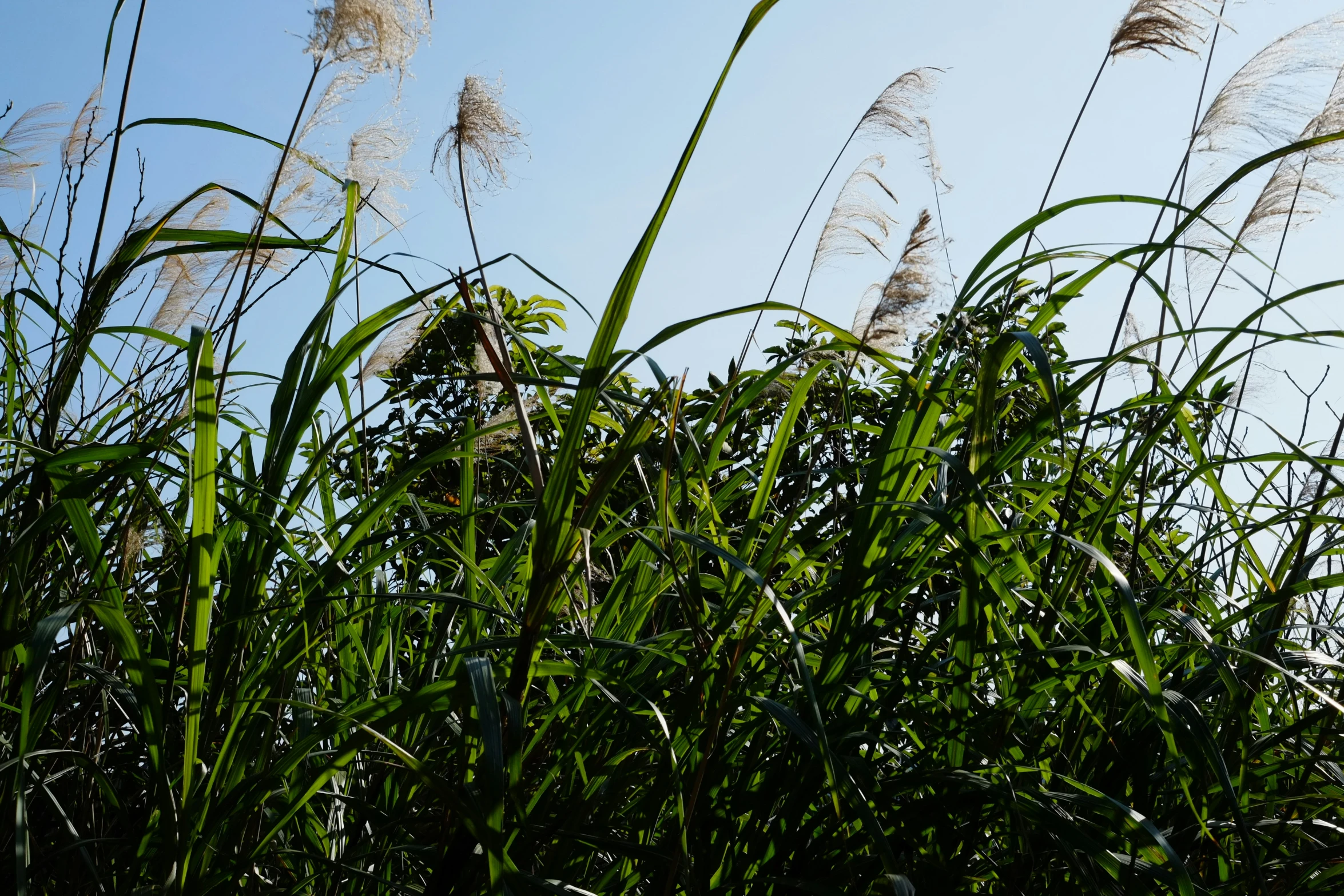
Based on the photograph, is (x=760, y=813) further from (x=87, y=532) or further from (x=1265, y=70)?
(x=1265, y=70)

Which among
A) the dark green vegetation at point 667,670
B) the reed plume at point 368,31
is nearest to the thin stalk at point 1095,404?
the dark green vegetation at point 667,670

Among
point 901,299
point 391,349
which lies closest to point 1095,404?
point 901,299

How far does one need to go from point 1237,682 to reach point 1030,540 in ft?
1.85

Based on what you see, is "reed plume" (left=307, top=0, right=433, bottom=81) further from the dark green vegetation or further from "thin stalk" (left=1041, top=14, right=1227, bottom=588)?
"thin stalk" (left=1041, top=14, right=1227, bottom=588)

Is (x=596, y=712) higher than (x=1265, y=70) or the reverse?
the reverse

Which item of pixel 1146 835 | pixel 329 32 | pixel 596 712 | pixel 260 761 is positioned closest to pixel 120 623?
pixel 260 761

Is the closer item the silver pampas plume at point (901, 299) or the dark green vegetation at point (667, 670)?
the dark green vegetation at point (667, 670)

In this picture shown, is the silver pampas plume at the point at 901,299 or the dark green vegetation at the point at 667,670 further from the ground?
the silver pampas plume at the point at 901,299

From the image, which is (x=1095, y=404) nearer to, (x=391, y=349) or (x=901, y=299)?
(x=901, y=299)

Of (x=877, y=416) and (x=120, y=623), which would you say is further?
(x=877, y=416)

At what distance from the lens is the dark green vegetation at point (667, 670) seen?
1.00 metres

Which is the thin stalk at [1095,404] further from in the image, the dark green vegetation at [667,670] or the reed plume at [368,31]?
the reed plume at [368,31]

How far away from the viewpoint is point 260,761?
3.64 feet

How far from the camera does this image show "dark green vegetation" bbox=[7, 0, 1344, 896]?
100 cm
